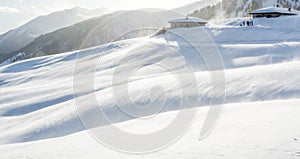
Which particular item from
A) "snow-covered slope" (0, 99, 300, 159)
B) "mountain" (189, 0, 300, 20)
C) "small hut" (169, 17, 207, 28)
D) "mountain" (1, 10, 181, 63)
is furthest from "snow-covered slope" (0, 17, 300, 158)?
"mountain" (1, 10, 181, 63)

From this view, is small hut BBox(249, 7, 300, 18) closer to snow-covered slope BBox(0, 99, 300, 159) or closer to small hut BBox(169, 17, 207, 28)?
small hut BBox(169, 17, 207, 28)

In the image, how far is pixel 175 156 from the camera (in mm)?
7871

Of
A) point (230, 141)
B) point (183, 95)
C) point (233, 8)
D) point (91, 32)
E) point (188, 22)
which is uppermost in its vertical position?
point (233, 8)

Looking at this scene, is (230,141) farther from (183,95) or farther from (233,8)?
(233,8)

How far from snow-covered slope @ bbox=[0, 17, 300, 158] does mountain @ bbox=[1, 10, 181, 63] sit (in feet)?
360

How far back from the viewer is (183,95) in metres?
16.1

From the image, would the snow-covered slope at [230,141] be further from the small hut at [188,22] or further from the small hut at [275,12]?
the small hut at [275,12]

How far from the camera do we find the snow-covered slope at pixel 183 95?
8.30 m

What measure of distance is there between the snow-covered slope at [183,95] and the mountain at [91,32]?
10977 cm

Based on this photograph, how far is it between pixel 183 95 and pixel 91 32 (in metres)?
140

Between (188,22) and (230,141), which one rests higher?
(188,22)

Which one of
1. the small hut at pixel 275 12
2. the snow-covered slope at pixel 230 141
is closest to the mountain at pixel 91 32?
the small hut at pixel 275 12

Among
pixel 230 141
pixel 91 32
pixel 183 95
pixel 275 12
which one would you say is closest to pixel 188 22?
pixel 275 12

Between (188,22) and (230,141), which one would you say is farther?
(188,22)
